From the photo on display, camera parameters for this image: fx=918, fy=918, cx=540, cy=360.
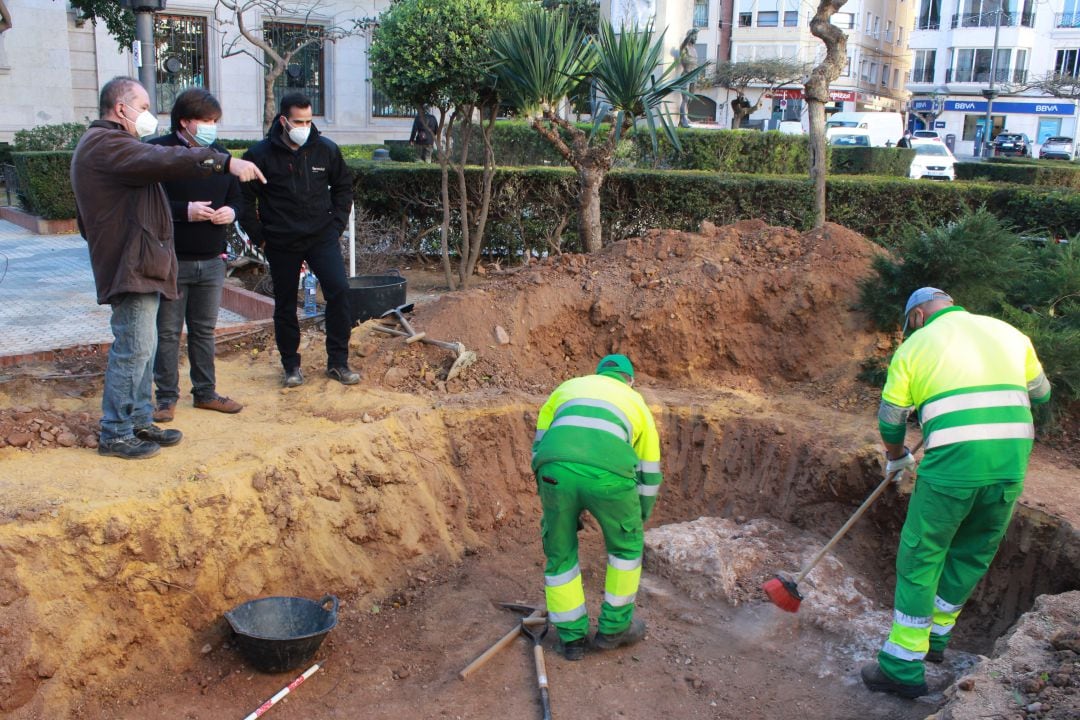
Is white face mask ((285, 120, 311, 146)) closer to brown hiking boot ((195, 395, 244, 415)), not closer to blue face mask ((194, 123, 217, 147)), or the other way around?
blue face mask ((194, 123, 217, 147))

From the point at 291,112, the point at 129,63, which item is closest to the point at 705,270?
the point at 291,112

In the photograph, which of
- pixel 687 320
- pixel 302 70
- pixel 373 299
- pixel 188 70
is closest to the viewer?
pixel 687 320

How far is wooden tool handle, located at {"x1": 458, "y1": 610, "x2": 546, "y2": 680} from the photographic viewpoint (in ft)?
15.2

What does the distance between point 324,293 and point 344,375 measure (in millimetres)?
621

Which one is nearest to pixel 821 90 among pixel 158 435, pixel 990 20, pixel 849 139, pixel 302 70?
pixel 158 435

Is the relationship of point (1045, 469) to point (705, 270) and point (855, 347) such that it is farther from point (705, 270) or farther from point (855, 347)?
point (705, 270)

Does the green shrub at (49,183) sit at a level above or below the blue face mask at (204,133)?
below

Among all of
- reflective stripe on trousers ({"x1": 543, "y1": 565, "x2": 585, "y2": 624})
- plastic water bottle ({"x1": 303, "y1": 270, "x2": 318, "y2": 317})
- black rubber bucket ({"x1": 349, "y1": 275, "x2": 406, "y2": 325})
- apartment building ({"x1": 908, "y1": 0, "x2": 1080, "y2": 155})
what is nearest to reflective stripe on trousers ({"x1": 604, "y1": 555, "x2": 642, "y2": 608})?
reflective stripe on trousers ({"x1": 543, "y1": 565, "x2": 585, "y2": 624})

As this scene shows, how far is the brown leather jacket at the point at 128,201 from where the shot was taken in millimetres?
4637

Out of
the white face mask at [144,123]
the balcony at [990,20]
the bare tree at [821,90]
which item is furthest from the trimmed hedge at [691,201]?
the balcony at [990,20]

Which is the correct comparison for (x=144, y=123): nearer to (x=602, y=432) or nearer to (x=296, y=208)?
(x=296, y=208)

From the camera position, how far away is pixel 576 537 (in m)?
4.59

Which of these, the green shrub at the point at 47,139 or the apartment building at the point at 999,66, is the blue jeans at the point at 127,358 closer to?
the green shrub at the point at 47,139

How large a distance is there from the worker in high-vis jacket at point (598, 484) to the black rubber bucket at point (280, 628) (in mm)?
1261
